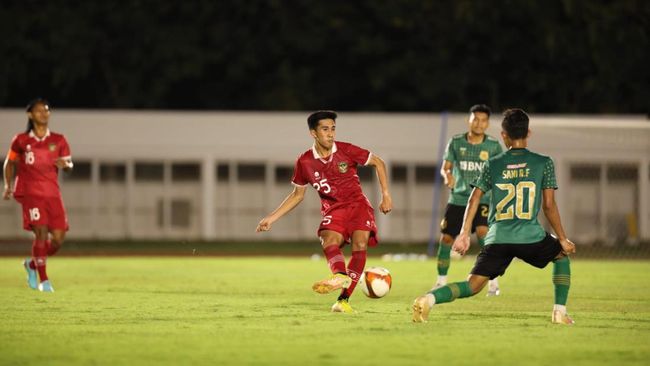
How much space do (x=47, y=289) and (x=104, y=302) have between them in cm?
195

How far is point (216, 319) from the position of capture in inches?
420

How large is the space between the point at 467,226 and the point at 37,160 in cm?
691

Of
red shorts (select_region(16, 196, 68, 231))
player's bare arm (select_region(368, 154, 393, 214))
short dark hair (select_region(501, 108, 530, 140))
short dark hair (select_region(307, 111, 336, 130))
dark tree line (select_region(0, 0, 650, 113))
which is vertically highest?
dark tree line (select_region(0, 0, 650, 113))

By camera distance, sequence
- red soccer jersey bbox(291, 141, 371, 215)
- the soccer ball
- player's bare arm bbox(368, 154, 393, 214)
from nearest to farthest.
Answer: player's bare arm bbox(368, 154, 393, 214) → the soccer ball → red soccer jersey bbox(291, 141, 371, 215)

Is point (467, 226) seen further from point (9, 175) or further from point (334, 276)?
point (9, 175)

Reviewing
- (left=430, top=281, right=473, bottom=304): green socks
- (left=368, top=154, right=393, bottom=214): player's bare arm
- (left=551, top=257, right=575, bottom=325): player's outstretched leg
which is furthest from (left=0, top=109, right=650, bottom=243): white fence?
(left=430, top=281, right=473, bottom=304): green socks

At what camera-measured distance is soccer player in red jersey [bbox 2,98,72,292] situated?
14.8m

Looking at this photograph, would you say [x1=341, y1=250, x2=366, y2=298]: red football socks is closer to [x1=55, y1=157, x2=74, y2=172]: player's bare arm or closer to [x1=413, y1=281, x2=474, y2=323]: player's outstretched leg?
[x1=413, y1=281, x2=474, y2=323]: player's outstretched leg

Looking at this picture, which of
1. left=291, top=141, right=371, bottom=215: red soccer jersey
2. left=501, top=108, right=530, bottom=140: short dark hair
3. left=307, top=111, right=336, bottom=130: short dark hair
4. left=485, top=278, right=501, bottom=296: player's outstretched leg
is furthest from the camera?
left=485, top=278, right=501, bottom=296: player's outstretched leg

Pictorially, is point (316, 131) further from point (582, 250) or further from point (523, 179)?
point (582, 250)

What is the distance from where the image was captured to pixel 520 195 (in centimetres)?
995

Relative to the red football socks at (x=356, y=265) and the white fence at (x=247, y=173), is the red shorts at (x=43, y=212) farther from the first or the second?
the white fence at (x=247, y=173)

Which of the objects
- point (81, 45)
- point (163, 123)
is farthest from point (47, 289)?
point (81, 45)

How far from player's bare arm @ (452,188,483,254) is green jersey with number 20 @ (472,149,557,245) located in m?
0.19
